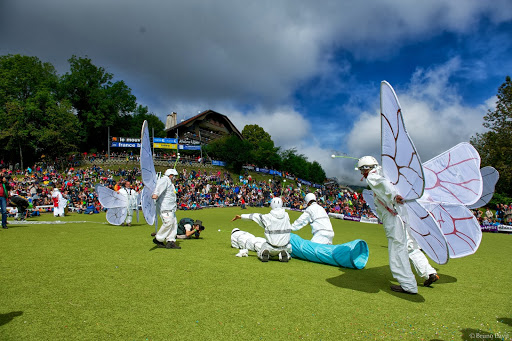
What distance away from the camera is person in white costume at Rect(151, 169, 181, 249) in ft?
23.6

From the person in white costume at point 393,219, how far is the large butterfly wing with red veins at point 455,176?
1136 mm

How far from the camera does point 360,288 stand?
440cm

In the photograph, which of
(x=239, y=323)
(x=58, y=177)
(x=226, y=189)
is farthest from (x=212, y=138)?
(x=239, y=323)

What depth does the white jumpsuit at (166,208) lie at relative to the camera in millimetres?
7207

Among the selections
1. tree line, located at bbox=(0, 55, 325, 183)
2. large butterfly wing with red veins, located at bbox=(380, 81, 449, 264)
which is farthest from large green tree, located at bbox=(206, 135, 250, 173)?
large butterfly wing with red veins, located at bbox=(380, 81, 449, 264)

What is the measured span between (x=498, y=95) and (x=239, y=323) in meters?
32.6

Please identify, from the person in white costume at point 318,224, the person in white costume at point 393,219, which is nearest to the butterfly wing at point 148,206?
the person in white costume at point 318,224

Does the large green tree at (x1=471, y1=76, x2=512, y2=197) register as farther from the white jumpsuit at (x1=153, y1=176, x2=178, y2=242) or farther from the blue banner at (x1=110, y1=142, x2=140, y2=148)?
the blue banner at (x1=110, y1=142, x2=140, y2=148)

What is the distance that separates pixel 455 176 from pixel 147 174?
6617 millimetres

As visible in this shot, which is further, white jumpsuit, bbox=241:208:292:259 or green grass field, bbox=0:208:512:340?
white jumpsuit, bbox=241:208:292:259

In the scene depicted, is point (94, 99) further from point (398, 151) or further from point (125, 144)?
point (398, 151)

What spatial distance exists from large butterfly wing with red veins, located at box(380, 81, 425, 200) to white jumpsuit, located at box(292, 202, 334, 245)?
3.19 meters

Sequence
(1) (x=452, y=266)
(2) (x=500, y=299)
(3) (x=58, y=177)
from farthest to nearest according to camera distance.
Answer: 1. (3) (x=58, y=177)
2. (1) (x=452, y=266)
3. (2) (x=500, y=299)

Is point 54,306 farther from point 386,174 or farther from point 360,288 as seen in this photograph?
point 386,174
